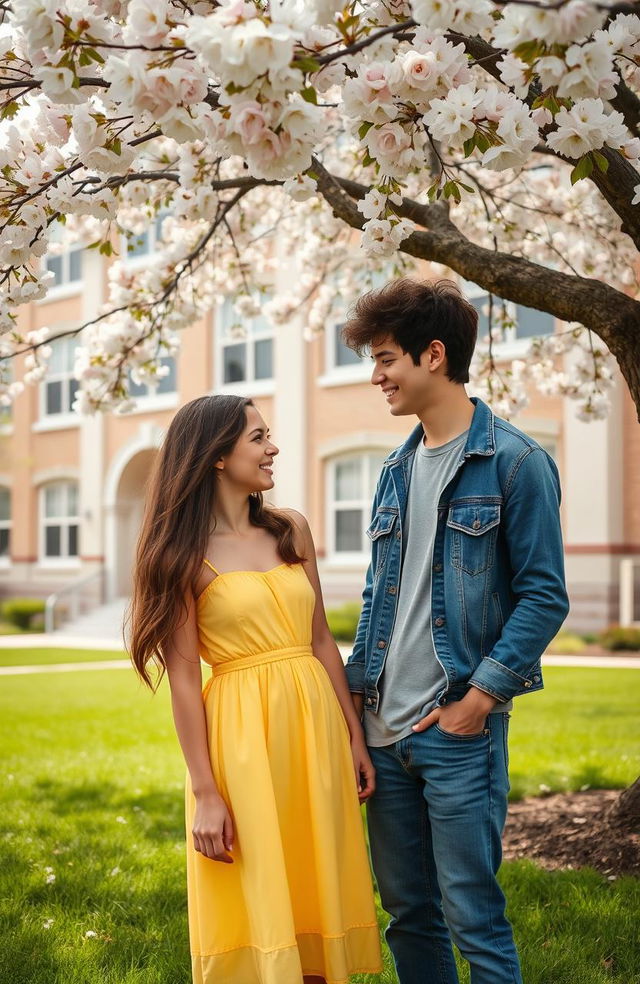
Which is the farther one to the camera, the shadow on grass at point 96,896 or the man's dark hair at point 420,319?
the shadow on grass at point 96,896

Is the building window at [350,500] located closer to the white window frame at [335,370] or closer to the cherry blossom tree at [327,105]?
the white window frame at [335,370]

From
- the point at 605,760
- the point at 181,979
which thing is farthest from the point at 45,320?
the point at 181,979

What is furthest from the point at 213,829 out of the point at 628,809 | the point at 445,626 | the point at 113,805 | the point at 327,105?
the point at 113,805

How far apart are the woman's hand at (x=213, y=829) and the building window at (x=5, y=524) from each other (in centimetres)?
2226

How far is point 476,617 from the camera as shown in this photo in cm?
240

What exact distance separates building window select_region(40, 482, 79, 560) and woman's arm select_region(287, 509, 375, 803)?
19930mm

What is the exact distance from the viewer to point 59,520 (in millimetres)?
22344

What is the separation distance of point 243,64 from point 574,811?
13.1 ft

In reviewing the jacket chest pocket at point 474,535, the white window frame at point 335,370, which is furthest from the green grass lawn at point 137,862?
the white window frame at point 335,370

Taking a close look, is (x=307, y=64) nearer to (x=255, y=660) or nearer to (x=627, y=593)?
(x=255, y=660)

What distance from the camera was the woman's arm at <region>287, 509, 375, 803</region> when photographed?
8.55 feet

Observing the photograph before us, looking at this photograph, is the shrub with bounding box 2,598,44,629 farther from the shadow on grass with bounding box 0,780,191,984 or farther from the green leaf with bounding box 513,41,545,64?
the green leaf with bounding box 513,41,545,64

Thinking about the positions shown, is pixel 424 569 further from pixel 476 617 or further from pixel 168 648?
pixel 168 648

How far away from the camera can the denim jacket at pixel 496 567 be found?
7.48 ft
